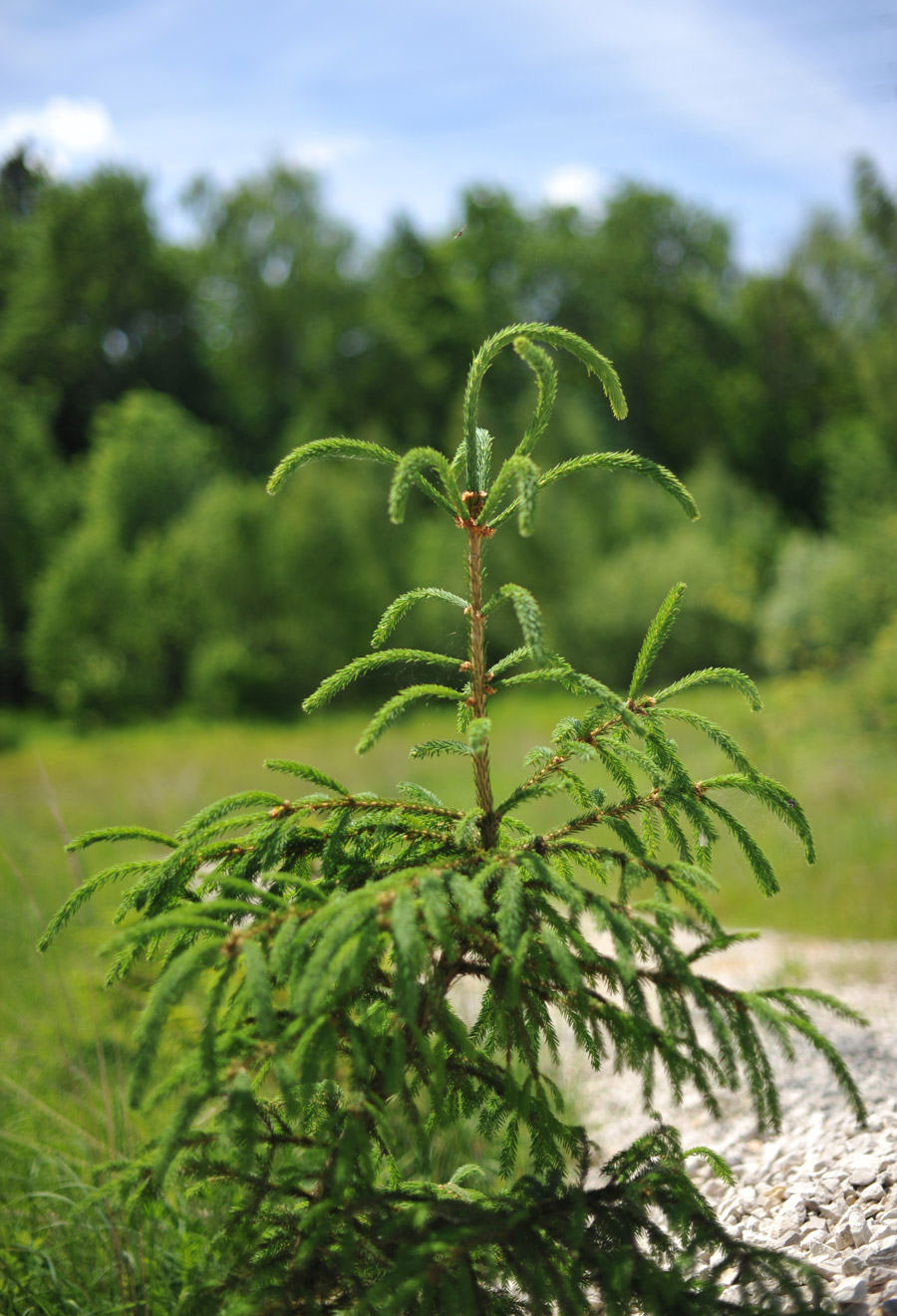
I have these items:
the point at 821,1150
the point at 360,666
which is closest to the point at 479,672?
the point at 360,666

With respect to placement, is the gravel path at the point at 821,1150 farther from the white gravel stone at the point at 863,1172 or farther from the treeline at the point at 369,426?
the treeline at the point at 369,426

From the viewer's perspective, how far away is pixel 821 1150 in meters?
3.14

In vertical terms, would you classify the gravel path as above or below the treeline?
below

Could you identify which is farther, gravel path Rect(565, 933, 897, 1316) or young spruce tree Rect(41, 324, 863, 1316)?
gravel path Rect(565, 933, 897, 1316)

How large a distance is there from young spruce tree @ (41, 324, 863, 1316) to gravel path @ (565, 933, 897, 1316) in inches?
17.5

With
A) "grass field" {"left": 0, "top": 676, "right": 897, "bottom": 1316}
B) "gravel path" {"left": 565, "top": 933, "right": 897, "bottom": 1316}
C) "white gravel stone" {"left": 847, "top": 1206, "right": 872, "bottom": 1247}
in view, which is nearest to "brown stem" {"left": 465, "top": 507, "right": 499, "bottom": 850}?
"grass field" {"left": 0, "top": 676, "right": 897, "bottom": 1316}

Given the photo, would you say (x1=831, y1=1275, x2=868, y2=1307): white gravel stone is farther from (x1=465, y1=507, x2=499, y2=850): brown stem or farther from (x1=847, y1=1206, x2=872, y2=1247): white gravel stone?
(x1=465, y1=507, x2=499, y2=850): brown stem

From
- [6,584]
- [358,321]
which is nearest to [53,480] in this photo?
[6,584]

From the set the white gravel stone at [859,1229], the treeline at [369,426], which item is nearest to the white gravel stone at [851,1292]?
the white gravel stone at [859,1229]

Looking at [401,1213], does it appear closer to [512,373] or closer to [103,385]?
[512,373]

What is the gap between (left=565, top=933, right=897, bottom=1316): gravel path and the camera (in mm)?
2430

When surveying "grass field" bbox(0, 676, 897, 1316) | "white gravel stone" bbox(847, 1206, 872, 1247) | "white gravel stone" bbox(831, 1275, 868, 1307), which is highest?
"white gravel stone" bbox(831, 1275, 868, 1307)

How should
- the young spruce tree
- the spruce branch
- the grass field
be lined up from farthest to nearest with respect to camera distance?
the grass field → the spruce branch → the young spruce tree

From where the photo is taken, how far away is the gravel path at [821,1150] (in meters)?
2.43
